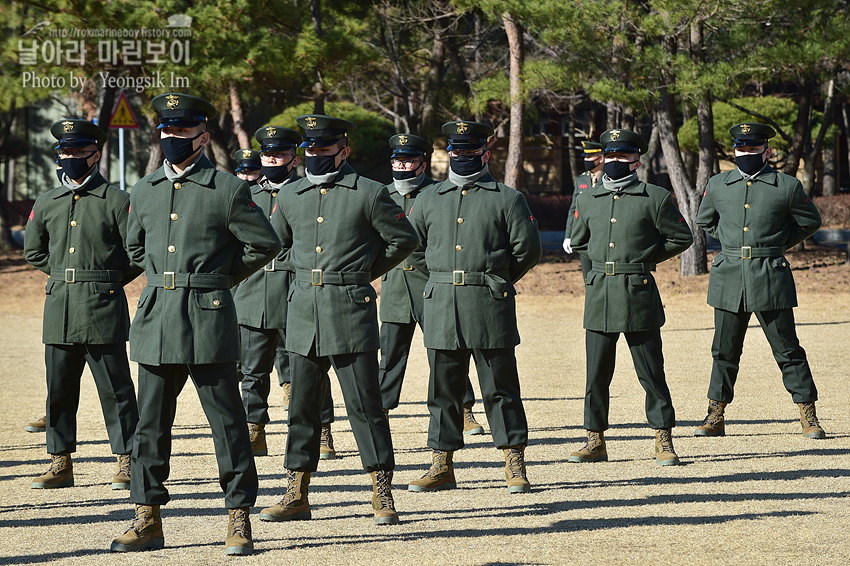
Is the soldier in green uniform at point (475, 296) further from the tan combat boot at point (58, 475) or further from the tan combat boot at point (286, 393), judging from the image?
the tan combat boot at point (286, 393)

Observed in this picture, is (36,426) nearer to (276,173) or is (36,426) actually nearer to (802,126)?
(276,173)

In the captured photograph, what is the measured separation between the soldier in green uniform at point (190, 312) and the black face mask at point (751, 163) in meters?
4.03

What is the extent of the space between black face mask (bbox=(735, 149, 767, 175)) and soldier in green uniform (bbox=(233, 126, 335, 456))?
10.6 ft

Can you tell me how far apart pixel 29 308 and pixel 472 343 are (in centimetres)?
1327

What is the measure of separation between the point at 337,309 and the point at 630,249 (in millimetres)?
2324

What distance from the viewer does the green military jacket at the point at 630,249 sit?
6.96m

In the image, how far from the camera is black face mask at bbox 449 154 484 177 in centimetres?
631

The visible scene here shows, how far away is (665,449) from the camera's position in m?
6.91

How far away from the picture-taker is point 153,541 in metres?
5.12

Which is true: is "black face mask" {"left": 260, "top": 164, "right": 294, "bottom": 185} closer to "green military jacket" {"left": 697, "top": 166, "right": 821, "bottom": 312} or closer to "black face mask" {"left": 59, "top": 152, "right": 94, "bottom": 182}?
"black face mask" {"left": 59, "top": 152, "right": 94, "bottom": 182}

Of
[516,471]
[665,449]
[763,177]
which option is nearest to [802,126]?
[763,177]

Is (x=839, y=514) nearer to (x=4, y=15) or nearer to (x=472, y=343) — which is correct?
(x=472, y=343)

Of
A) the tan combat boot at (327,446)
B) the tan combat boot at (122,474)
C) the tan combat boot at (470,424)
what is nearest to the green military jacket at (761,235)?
the tan combat boot at (470,424)

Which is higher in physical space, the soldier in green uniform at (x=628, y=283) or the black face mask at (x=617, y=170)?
the black face mask at (x=617, y=170)
